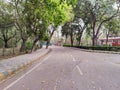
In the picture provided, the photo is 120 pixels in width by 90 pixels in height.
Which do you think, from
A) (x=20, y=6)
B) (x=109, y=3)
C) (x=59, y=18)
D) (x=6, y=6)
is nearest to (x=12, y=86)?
(x=59, y=18)

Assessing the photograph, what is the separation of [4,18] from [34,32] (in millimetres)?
7234

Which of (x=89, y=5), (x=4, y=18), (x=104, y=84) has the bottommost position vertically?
(x=104, y=84)

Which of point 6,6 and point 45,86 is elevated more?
point 6,6

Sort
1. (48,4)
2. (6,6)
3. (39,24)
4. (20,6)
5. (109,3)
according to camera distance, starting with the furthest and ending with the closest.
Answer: (109,3), (6,6), (39,24), (20,6), (48,4)

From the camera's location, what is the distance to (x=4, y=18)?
3881 cm

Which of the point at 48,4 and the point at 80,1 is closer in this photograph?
the point at 48,4

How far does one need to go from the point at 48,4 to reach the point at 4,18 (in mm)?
24868

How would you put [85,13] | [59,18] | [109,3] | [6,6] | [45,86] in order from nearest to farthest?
[45,86]
[59,18]
[6,6]
[109,3]
[85,13]

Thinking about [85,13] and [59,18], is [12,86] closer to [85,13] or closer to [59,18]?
[59,18]

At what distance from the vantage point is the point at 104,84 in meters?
8.88

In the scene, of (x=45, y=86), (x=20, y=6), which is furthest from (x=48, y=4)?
(x=20, y=6)

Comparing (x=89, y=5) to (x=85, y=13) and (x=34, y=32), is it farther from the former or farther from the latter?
(x=34, y=32)

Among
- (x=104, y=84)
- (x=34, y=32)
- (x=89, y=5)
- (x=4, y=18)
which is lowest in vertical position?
(x=104, y=84)

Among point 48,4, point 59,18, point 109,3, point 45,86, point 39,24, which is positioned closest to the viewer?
point 45,86
